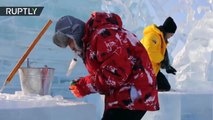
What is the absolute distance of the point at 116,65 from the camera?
1896mm

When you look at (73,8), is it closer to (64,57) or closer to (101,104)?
(64,57)

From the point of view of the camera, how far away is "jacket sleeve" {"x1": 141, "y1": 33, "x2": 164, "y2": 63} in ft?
12.8

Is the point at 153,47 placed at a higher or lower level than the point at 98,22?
lower

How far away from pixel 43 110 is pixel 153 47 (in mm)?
1939

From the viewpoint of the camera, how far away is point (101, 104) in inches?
181

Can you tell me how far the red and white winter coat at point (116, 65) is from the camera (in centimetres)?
191

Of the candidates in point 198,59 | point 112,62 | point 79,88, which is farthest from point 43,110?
point 198,59

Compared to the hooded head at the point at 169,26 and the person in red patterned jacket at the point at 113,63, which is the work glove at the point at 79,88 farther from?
the hooded head at the point at 169,26

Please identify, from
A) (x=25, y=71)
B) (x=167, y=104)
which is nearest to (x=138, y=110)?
(x=25, y=71)

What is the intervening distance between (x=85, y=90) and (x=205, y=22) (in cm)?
1070

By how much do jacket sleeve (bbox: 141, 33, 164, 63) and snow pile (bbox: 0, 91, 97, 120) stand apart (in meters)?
1.51

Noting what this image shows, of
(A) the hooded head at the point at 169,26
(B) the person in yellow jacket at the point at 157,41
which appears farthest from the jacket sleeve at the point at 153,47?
(A) the hooded head at the point at 169,26

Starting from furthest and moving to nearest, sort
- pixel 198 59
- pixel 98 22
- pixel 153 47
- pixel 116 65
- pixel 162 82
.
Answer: pixel 198 59, pixel 162 82, pixel 153 47, pixel 98 22, pixel 116 65

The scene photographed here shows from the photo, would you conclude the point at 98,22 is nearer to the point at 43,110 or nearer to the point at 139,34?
the point at 43,110
